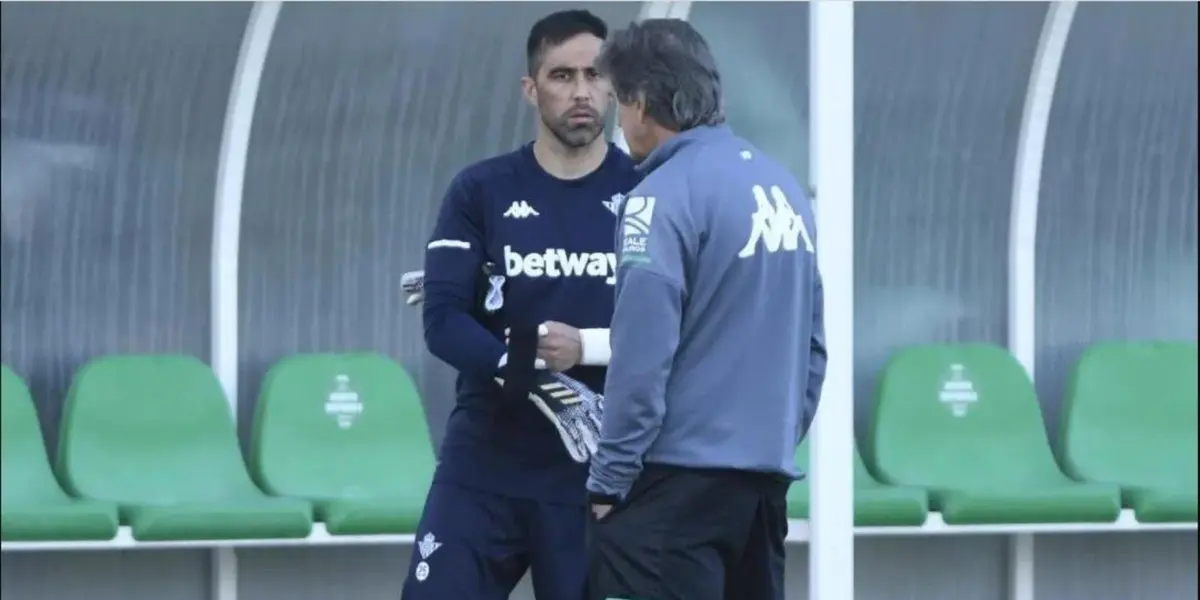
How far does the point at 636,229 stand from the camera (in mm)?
3547

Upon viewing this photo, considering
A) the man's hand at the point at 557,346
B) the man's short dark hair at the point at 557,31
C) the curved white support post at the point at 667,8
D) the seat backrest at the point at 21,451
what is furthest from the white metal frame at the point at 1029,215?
the man's hand at the point at 557,346

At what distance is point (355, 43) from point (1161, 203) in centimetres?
286

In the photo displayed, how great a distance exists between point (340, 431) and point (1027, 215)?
8.00ft

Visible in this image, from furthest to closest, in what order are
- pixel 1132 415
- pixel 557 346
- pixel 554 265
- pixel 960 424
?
pixel 1132 415
pixel 960 424
pixel 554 265
pixel 557 346

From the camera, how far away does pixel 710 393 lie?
3609 mm

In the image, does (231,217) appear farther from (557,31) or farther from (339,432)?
(557,31)

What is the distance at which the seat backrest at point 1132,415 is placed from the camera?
287 inches

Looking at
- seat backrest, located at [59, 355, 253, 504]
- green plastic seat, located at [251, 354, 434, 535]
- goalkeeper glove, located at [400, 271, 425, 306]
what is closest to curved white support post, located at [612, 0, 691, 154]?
green plastic seat, located at [251, 354, 434, 535]

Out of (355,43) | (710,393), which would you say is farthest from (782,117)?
(710,393)

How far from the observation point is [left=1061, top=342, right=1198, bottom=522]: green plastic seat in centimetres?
729

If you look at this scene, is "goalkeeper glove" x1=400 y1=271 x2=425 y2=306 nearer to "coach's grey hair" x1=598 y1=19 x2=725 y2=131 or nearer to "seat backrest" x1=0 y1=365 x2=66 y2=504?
"coach's grey hair" x1=598 y1=19 x2=725 y2=131

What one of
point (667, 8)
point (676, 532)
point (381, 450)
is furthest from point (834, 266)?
point (676, 532)

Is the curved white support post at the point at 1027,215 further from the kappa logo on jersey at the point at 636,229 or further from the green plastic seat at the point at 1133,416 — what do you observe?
the kappa logo on jersey at the point at 636,229

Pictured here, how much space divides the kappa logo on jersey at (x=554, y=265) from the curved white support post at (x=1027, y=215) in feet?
11.5
